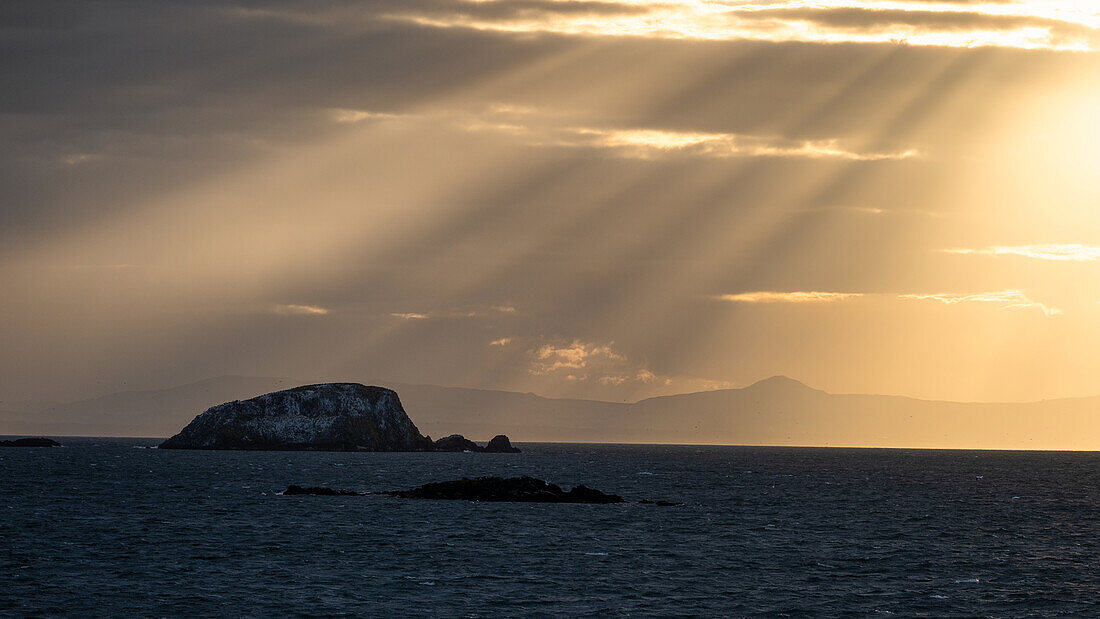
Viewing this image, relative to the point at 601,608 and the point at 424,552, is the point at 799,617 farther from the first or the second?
the point at 424,552

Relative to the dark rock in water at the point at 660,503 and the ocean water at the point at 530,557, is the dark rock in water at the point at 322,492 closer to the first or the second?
the ocean water at the point at 530,557

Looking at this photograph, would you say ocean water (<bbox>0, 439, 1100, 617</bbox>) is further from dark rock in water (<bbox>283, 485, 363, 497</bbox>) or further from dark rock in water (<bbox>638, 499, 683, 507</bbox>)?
dark rock in water (<bbox>283, 485, 363, 497</bbox>)

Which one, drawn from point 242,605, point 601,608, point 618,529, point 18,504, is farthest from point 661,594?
point 18,504

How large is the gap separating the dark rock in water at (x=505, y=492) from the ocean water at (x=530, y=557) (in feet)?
18.2

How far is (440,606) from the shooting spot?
5794cm

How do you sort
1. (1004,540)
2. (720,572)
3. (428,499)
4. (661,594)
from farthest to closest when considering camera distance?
1. (428,499)
2. (1004,540)
3. (720,572)
4. (661,594)

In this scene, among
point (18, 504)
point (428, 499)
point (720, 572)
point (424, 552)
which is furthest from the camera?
point (428, 499)

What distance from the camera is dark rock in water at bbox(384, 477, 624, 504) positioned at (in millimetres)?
132375

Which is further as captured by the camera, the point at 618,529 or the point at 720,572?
the point at 618,529

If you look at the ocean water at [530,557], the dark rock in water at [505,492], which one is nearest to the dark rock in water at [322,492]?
the ocean water at [530,557]

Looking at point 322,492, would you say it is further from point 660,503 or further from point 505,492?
point 660,503

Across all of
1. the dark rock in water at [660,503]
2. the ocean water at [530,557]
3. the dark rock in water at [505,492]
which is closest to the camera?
the ocean water at [530,557]

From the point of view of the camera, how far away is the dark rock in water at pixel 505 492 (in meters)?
132

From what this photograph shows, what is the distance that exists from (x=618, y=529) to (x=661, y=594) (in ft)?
121
